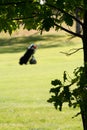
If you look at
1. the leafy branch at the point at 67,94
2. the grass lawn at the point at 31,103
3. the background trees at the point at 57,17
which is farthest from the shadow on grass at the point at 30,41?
the leafy branch at the point at 67,94

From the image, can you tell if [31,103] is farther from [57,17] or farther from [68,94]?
[68,94]

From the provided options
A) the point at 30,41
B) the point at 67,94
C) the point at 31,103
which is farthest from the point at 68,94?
the point at 30,41

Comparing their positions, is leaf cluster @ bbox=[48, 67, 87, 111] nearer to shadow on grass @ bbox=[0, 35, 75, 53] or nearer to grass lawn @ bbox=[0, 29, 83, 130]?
grass lawn @ bbox=[0, 29, 83, 130]

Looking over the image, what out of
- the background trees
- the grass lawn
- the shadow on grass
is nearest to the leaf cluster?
the background trees

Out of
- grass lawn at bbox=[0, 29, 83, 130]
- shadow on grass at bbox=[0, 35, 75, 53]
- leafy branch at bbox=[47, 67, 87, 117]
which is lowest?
shadow on grass at bbox=[0, 35, 75, 53]

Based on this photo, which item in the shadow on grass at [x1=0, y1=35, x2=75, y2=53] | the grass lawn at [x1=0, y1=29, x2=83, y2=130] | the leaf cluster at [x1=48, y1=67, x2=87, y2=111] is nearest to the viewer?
the leaf cluster at [x1=48, y1=67, x2=87, y2=111]

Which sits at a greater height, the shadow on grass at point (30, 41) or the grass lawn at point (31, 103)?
the grass lawn at point (31, 103)

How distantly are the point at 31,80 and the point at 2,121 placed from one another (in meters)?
10.2

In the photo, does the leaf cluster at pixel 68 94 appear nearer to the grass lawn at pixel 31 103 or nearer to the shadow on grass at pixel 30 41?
the grass lawn at pixel 31 103

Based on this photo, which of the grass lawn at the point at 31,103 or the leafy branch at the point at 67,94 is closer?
the leafy branch at the point at 67,94

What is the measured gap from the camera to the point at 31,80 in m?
22.3

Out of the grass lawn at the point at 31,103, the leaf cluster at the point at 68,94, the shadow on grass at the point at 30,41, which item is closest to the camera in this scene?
the leaf cluster at the point at 68,94

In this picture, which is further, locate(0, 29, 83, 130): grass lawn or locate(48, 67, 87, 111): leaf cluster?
locate(0, 29, 83, 130): grass lawn

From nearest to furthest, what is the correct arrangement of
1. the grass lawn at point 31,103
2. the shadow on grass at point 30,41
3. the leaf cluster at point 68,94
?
the leaf cluster at point 68,94
the grass lawn at point 31,103
the shadow on grass at point 30,41
